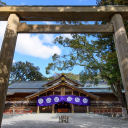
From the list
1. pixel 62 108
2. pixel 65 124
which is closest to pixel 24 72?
pixel 62 108

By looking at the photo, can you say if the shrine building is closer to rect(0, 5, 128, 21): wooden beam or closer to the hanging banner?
the hanging banner

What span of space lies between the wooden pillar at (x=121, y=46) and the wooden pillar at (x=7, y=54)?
10.8 feet

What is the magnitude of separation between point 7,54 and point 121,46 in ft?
11.3

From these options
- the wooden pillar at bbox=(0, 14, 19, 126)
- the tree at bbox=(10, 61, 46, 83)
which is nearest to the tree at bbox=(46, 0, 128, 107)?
the wooden pillar at bbox=(0, 14, 19, 126)

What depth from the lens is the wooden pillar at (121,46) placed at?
322 cm

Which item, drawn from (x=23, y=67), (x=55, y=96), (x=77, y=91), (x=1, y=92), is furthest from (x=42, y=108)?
(x=23, y=67)

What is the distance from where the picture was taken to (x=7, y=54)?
3.35 m

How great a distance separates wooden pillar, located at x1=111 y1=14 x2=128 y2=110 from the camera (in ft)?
10.6

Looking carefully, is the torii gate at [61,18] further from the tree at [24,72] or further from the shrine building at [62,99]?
the tree at [24,72]

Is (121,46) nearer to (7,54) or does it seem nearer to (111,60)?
(7,54)

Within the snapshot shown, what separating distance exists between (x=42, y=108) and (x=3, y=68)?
15377 mm

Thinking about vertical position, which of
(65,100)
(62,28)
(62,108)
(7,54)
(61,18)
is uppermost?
(61,18)

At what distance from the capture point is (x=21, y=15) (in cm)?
409

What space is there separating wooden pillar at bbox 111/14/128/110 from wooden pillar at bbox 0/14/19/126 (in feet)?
10.8
